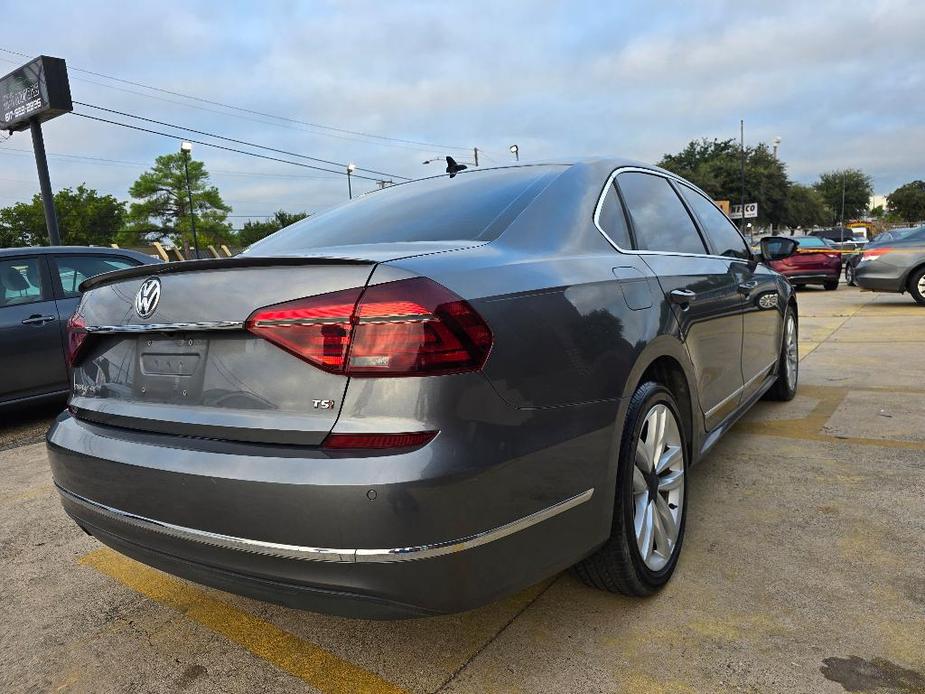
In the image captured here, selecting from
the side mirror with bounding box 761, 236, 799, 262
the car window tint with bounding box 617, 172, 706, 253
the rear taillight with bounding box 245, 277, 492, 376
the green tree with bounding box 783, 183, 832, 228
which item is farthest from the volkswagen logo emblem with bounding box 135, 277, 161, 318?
the green tree with bounding box 783, 183, 832, 228

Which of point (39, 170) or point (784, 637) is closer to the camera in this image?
point (784, 637)

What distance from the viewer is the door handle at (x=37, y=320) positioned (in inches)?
209

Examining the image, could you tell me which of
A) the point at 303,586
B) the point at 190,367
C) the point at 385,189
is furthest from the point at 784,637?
the point at 385,189

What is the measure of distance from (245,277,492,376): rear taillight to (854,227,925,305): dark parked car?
494 inches

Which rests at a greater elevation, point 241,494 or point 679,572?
point 241,494

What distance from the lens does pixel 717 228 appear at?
3871mm

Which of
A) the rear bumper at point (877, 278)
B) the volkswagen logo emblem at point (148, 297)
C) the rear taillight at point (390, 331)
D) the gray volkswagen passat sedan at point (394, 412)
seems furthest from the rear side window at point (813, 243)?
the volkswagen logo emblem at point (148, 297)

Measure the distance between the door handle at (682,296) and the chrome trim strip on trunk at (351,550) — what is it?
0.98 metres

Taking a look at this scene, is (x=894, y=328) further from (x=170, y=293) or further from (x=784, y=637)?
(x=170, y=293)

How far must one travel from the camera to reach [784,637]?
2055mm

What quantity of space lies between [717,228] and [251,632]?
3.15 m

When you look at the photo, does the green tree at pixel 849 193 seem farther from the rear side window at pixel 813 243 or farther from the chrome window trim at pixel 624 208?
the chrome window trim at pixel 624 208

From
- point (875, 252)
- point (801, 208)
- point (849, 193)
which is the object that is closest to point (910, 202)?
point (849, 193)

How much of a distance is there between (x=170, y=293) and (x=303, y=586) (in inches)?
35.5
